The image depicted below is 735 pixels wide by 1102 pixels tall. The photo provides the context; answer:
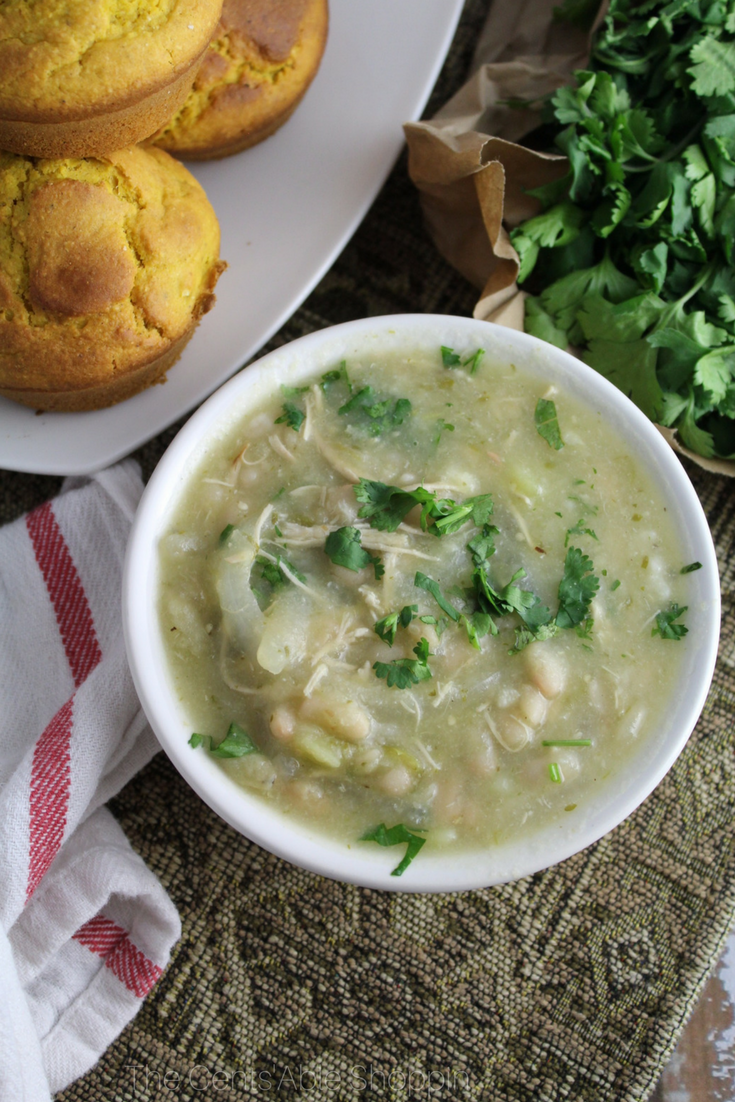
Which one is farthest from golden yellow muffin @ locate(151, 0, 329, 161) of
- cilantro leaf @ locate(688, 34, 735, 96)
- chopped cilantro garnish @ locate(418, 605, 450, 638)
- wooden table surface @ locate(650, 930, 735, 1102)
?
wooden table surface @ locate(650, 930, 735, 1102)

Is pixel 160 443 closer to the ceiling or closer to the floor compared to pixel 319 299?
closer to the floor

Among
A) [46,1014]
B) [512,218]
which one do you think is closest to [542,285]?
[512,218]

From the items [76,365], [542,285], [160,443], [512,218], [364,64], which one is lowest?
[160,443]

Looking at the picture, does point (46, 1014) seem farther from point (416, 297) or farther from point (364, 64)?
point (364, 64)

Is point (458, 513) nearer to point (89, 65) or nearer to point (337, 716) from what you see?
point (337, 716)

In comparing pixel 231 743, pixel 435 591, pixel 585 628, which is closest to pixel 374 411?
pixel 435 591

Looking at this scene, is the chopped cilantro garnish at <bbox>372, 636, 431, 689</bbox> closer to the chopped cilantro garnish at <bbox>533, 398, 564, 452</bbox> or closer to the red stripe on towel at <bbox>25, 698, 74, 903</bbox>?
the chopped cilantro garnish at <bbox>533, 398, 564, 452</bbox>
